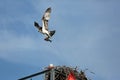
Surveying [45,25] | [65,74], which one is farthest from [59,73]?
[45,25]

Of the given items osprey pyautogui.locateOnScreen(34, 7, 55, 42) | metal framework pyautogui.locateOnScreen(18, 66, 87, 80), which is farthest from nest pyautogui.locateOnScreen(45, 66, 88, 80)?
osprey pyautogui.locateOnScreen(34, 7, 55, 42)

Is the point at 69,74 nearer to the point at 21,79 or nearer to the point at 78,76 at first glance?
Result: the point at 78,76

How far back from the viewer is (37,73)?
26734mm

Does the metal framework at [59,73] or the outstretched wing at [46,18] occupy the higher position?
the outstretched wing at [46,18]

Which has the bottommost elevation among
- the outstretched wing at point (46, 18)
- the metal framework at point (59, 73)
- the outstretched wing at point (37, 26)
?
the metal framework at point (59, 73)

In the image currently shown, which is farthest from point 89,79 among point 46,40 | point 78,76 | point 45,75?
point 46,40

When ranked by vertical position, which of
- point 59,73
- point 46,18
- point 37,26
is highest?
point 46,18

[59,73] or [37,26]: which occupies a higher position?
[37,26]

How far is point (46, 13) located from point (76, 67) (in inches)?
174

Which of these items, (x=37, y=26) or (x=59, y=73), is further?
(x=59, y=73)

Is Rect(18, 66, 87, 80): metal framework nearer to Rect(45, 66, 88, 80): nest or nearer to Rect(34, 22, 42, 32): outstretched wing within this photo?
Rect(45, 66, 88, 80): nest

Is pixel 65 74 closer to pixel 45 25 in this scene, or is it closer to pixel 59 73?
pixel 59 73

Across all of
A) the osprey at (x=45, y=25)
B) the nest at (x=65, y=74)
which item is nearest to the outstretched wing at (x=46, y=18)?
the osprey at (x=45, y=25)

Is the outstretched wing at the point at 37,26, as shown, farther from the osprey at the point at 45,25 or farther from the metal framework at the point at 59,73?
the metal framework at the point at 59,73
